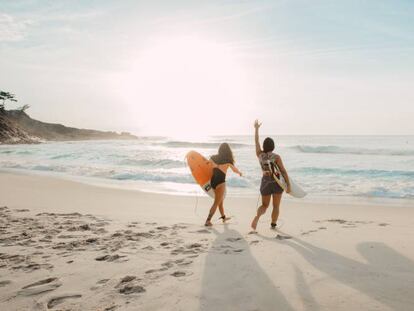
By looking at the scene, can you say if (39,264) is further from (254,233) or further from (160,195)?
(160,195)

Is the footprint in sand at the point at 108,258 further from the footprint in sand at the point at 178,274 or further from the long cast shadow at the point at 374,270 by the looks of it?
the long cast shadow at the point at 374,270

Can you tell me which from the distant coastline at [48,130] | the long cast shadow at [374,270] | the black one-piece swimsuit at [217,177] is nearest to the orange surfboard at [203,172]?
the black one-piece swimsuit at [217,177]

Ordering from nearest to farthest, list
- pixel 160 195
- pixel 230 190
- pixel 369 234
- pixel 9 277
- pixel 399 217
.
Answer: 1. pixel 9 277
2. pixel 369 234
3. pixel 399 217
4. pixel 160 195
5. pixel 230 190

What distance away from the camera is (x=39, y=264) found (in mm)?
4383

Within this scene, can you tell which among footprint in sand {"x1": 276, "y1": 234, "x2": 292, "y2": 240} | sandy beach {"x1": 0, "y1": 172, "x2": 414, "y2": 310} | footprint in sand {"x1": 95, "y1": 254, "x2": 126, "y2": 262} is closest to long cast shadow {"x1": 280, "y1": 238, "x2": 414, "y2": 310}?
sandy beach {"x1": 0, "y1": 172, "x2": 414, "y2": 310}

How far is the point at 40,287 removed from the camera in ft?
12.2

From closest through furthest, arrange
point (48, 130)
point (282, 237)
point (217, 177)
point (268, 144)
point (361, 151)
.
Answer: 1. point (282, 237)
2. point (268, 144)
3. point (217, 177)
4. point (361, 151)
5. point (48, 130)

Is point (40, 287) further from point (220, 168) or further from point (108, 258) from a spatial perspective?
point (220, 168)

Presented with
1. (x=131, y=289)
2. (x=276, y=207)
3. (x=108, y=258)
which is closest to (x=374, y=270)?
(x=276, y=207)

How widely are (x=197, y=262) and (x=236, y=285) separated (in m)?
0.88

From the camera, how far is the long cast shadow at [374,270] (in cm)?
351

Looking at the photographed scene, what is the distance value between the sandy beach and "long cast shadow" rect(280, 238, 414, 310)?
12 millimetres

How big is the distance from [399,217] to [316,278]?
536 cm

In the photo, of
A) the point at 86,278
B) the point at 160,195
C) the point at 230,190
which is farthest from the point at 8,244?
the point at 230,190
